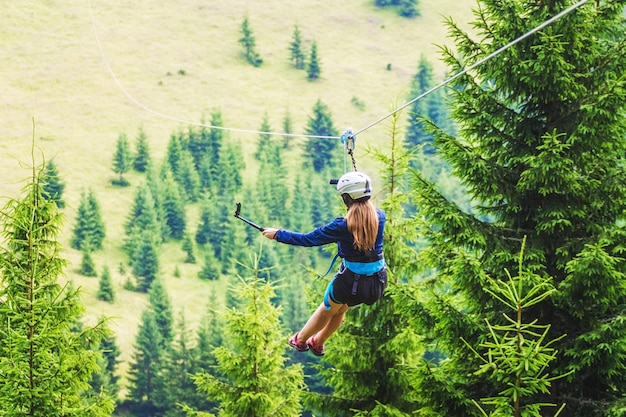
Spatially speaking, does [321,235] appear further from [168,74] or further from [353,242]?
[168,74]

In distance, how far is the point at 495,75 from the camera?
35.0 ft

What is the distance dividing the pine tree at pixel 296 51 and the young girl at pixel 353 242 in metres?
171

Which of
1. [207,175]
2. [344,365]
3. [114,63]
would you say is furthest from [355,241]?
[114,63]

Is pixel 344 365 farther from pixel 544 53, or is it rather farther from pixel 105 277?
pixel 105 277

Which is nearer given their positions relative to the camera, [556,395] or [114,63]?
[556,395]

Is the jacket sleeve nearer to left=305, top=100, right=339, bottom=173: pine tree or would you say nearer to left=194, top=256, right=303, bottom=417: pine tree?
left=194, top=256, right=303, bottom=417: pine tree

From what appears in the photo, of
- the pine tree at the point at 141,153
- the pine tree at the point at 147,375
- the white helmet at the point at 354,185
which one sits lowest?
the pine tree at the point at 141,153

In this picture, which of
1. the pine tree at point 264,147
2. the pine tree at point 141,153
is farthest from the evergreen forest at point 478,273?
the pine tree at point 264,147

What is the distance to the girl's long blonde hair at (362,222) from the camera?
7875 mm

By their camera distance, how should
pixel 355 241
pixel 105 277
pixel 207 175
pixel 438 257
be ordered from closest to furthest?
pixel 355 241 → pixel 438 257 → pixel 105 277 → pixel 207 175

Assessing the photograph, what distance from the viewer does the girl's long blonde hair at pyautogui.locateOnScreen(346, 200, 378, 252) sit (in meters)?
7.88

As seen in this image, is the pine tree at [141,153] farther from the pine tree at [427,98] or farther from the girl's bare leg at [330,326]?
the girl's bare leg at [330,326]

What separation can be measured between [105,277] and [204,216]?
2504cm

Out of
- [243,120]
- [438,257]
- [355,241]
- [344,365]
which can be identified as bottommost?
[243,120]
